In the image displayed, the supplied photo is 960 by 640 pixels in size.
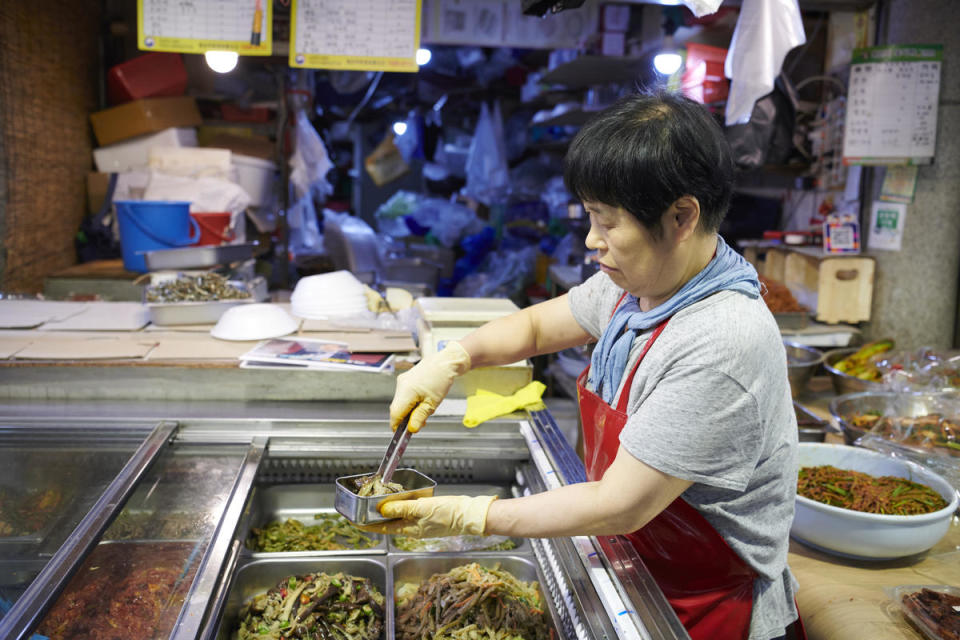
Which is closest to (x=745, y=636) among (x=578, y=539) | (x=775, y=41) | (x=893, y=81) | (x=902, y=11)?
(x=578, y=539)

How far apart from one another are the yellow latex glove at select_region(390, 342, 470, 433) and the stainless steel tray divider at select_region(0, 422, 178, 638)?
26.7 inches

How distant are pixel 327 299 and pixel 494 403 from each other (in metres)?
1.26

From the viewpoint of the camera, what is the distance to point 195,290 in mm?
3242

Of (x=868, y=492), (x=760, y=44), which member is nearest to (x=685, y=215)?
(x=868, y=492)

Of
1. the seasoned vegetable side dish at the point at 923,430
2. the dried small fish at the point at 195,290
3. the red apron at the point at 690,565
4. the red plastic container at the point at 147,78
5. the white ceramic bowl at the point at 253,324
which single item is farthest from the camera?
the red plastic container at the point at 147,78

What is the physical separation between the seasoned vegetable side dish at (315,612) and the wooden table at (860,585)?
119cm

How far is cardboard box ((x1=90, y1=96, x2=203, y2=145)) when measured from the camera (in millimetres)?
5551

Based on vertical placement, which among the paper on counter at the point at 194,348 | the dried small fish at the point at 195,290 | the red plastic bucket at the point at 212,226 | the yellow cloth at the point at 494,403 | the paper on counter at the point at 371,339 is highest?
the red plastic bucket at the point at 212,226

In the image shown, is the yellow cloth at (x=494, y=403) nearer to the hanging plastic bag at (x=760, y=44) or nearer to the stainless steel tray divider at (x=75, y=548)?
the stainless steel tray divider at (x=75, y=548)

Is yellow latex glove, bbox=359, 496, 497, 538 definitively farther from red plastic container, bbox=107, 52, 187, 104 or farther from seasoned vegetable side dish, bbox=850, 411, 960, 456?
red plastic container, bbox=107, 52, 187, 104

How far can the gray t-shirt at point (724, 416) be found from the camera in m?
1.29

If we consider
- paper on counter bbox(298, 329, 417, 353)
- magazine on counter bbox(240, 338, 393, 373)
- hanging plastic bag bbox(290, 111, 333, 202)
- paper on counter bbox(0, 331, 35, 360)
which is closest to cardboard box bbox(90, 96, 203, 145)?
hanging plastic bag bbox(290, 111, 333, 202)

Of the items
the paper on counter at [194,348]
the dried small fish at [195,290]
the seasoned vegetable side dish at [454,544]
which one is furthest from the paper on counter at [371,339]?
the seasoned vegetable side dish at [454,544]

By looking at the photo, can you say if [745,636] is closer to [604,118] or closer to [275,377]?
[604,118]
